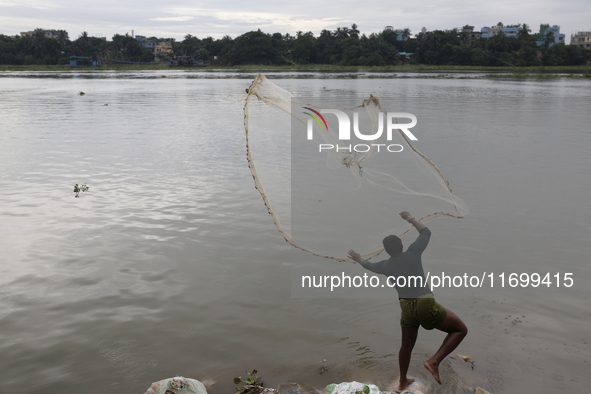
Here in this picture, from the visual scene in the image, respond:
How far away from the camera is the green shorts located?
442 cm

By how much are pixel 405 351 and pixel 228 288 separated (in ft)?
9.49

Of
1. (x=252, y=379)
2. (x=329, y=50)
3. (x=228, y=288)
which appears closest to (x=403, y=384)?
(x=252, y=379)

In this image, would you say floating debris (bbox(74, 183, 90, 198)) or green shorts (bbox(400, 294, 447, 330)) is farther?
floating debris (bbox(74, 183, 90, 198))

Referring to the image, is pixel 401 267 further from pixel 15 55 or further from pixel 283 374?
pixel 15 55

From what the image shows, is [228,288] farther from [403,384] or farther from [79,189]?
[79,189]

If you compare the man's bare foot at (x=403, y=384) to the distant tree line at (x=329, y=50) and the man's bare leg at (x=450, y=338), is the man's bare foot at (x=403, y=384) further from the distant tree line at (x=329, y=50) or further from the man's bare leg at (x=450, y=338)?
the distant tree line at (x=329, y=50)

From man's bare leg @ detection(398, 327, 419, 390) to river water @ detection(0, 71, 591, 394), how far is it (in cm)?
28

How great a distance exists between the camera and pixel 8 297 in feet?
21.3

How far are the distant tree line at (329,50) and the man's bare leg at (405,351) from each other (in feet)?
447

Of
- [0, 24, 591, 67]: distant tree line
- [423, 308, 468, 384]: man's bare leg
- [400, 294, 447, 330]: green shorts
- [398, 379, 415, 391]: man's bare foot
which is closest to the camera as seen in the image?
[400, 294, 447, 330]: green shorts

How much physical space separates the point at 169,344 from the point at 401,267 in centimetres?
268

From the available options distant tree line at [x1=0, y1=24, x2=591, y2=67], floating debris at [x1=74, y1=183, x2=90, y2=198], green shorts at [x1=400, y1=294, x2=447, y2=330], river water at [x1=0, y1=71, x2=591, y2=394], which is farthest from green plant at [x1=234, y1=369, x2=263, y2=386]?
distant tree line at [x1=0, y1=24, x2=591, y2=67]

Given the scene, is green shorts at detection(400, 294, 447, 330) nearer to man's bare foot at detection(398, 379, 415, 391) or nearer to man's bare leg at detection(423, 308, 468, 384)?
man's bare leg at detection(423, 308, 468, 384)

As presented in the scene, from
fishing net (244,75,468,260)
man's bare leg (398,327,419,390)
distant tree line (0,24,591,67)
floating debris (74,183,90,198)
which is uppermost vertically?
distant tree line (0,24,591,67)
